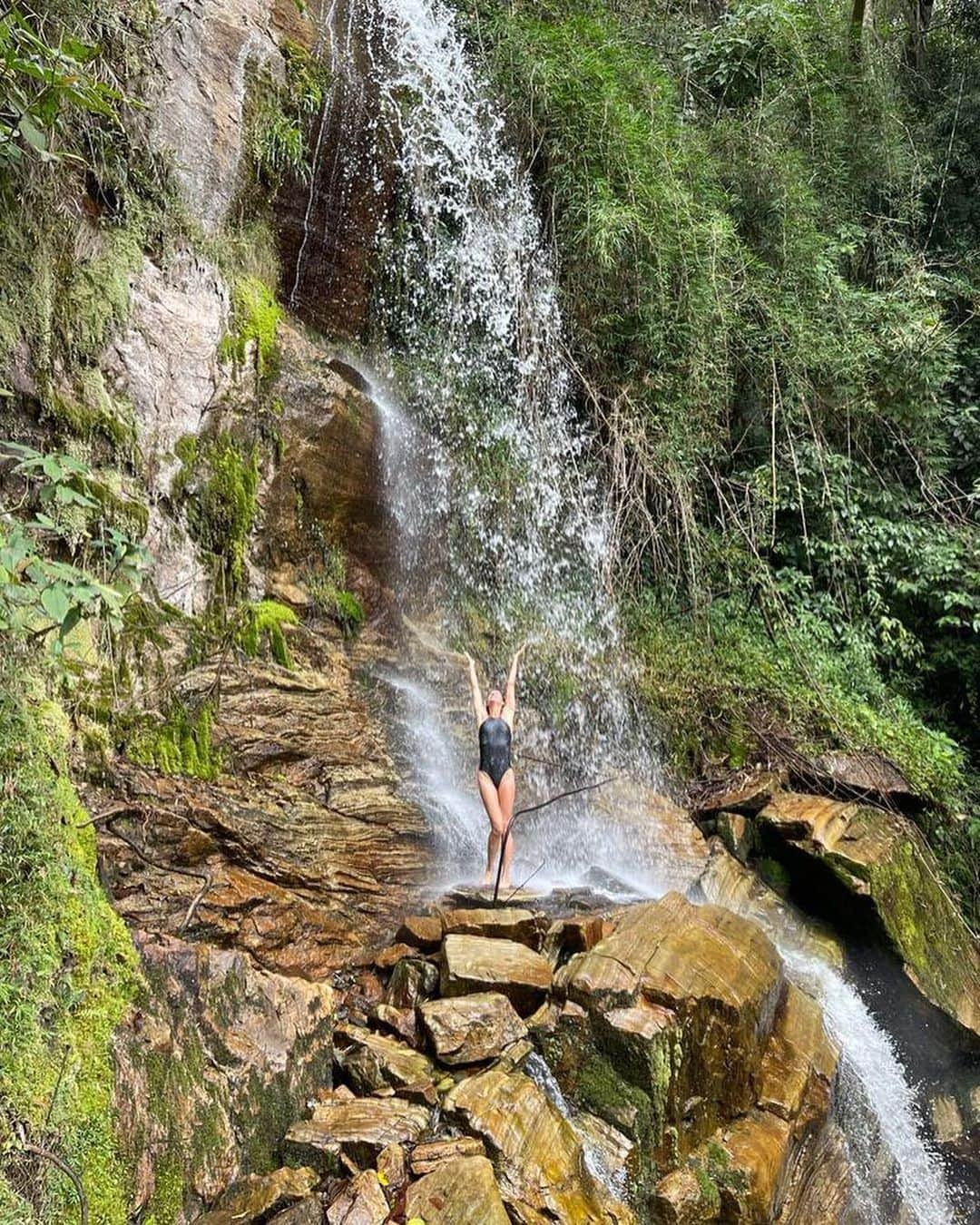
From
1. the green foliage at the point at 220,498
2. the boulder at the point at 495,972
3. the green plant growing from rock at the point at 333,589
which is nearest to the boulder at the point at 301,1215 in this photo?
the boulder at the point at 495,972

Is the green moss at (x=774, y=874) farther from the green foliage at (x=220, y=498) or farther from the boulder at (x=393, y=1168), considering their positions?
the green foliage at (x=220, y=498)

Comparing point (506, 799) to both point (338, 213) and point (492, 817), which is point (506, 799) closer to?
point (492, 817)

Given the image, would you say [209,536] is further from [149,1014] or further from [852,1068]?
[852,1068]

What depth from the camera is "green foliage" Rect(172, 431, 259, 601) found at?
529 centimetres

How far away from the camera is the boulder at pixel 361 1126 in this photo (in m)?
3.10

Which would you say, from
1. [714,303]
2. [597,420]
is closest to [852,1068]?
[597,420]

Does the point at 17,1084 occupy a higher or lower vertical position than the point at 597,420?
lower

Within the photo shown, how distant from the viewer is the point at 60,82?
125 inches

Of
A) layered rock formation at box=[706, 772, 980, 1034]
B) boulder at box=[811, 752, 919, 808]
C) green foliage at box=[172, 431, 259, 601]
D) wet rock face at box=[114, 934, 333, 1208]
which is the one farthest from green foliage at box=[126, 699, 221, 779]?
boulder at box=[811, 752, 919, 808]

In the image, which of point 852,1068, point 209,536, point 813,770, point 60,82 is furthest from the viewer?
point 813,770

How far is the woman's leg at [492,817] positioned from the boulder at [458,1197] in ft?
7.29

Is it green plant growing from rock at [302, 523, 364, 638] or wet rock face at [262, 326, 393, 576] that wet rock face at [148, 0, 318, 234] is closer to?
wet rock face at [262, 326, 393, 576]

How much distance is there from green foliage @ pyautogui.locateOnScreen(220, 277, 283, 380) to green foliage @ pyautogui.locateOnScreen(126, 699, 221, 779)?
274 cm

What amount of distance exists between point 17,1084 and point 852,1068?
4.58 metres
